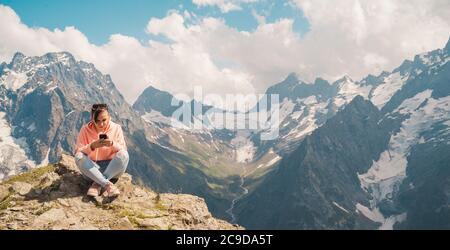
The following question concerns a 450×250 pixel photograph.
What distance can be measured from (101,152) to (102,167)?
663mm

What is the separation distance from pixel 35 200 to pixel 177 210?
19.6 ft

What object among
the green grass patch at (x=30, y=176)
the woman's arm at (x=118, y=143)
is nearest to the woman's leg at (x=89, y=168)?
the woman's arm at (x=118, y=143)

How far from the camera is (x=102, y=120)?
64.2 ft

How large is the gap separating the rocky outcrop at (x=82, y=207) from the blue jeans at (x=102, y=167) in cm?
95

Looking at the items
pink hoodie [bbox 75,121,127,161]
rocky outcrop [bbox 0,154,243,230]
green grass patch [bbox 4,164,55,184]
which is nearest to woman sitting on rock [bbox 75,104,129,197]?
pink hoodie [bbox 75,121,127,161]

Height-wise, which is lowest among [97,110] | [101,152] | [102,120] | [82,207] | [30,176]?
[82,207]

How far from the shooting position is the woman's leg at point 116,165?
765 inches

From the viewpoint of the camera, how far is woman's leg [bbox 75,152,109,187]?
62.2 feet

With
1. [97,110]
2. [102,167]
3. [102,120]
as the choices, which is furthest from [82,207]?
[97,110]

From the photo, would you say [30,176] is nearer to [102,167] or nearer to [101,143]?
[102,167]

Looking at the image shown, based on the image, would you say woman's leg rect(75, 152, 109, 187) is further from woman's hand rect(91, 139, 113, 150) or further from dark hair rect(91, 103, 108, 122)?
dark hair rect(91, 103, 108, 122)

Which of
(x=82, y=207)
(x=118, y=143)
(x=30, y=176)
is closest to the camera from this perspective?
(x=82, y=207)
